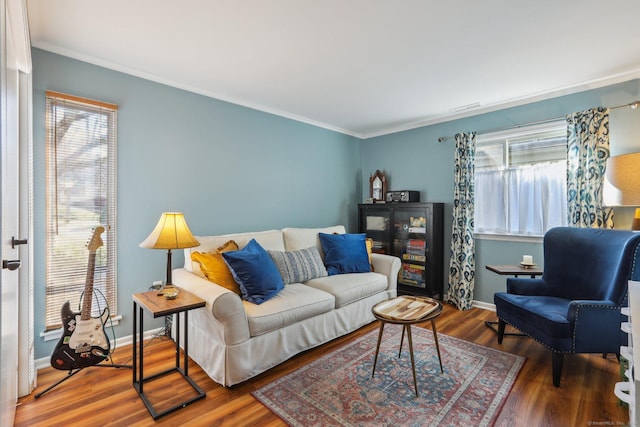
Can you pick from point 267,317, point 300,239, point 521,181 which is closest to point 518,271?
point 521,181

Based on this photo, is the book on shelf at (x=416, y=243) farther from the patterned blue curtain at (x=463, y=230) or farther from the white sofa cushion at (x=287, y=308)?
the white sofa cushion at (x=287, y=308)

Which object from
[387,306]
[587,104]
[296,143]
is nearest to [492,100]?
[587,104]

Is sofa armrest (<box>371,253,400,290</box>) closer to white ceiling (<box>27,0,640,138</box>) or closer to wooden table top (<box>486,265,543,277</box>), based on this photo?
wooden table top (<box>486,265,543,277</box>)

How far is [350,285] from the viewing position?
298 cm

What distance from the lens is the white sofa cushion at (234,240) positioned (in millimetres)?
2691

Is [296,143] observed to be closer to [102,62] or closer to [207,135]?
[207,135]

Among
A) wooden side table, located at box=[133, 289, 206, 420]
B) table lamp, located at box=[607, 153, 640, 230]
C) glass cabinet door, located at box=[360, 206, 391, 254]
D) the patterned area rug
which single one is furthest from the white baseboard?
table lamp, located at box=[607, 153, 640, 230]

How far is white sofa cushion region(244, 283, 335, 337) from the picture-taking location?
220 cm

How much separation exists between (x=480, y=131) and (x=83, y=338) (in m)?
4.37

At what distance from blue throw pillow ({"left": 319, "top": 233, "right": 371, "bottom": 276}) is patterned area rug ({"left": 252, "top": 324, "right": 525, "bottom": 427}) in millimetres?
884

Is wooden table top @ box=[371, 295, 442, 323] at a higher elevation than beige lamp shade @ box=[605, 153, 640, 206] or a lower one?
lower

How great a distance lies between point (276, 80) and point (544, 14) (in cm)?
208

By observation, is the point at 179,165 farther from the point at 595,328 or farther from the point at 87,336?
the point at 595,328

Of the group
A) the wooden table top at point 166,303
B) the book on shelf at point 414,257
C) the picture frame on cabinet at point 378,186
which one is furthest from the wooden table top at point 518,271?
the wooden table top at point 166,303
